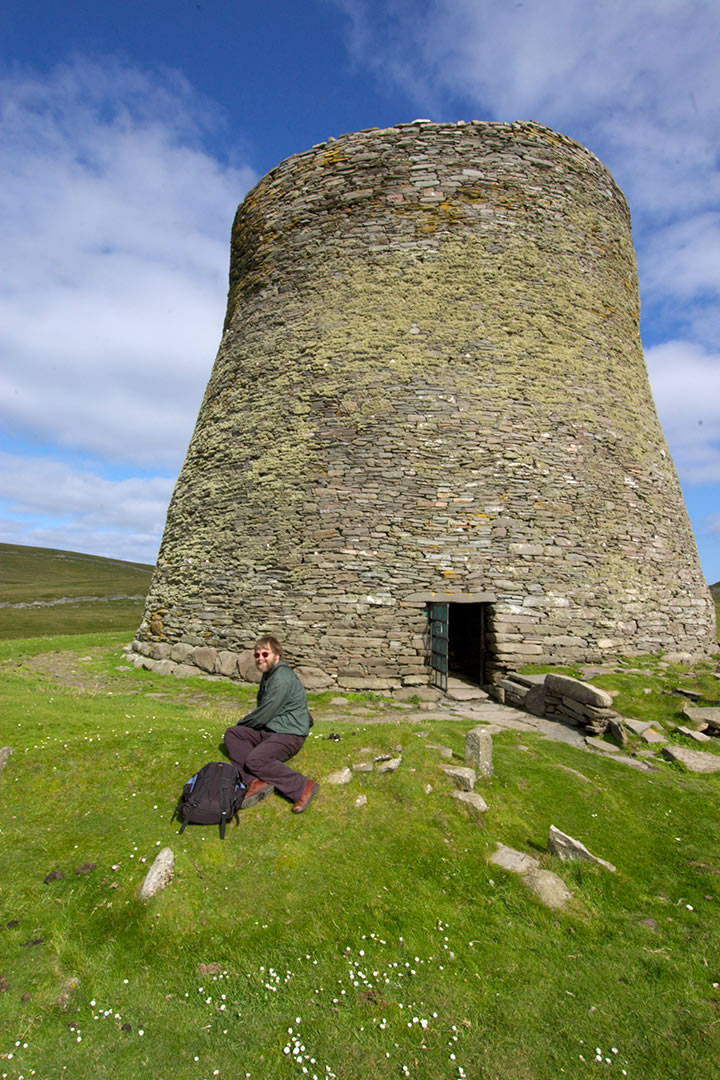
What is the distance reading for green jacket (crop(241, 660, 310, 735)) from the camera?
6.22 metres

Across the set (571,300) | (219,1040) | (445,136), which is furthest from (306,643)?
(445,136)

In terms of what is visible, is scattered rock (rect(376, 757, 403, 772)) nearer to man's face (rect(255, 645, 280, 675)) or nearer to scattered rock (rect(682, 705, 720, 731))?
man's face (rect(255, 645, 280, 675))

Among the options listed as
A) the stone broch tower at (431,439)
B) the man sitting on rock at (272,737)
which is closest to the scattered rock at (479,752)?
the man sitting on rock at (272,737)

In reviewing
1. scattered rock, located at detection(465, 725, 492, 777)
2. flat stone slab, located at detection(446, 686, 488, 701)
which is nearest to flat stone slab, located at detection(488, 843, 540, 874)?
scattered rock, located at detection(465, 725, 492, 777)

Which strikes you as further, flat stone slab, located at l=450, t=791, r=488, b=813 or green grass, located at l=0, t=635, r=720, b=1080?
flat stone slab, located at l=450, t=791, r=488, b=813

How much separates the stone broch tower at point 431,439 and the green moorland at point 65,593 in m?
17.9

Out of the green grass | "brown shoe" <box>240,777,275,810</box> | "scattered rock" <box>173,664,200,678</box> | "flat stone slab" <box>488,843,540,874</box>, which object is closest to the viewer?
the green grass

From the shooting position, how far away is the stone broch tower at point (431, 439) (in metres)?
12.5

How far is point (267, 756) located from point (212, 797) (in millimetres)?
769

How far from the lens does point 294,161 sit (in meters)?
16.0

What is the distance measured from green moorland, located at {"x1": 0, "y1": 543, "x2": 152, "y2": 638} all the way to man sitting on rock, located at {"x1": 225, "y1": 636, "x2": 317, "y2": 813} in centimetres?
2425

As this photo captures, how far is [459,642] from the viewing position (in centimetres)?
1816

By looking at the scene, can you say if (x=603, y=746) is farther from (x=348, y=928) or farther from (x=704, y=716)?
(x=348, y=928)

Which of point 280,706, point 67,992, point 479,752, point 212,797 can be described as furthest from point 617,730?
point 67,992
